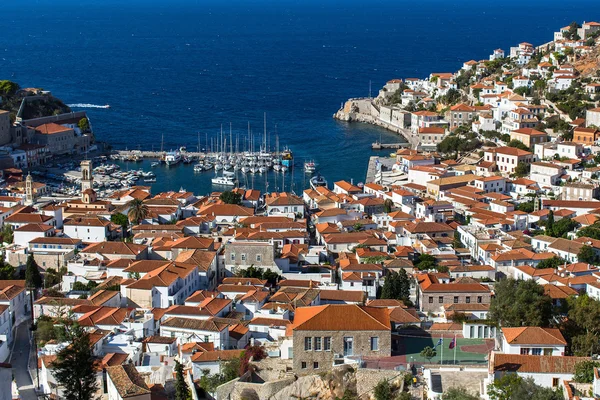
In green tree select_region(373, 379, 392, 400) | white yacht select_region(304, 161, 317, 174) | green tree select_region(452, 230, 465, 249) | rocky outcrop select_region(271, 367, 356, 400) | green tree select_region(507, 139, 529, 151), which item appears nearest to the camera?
green tree select_region(373, 379, 392, 400)

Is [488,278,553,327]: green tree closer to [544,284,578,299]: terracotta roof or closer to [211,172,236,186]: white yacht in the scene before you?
[544,284,578,299]: terracotta roof

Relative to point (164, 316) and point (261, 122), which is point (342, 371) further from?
point (261, 122)

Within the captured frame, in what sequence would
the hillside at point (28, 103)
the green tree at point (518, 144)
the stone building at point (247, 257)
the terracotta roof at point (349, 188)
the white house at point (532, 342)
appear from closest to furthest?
the white house at point (532, 342) < the stone building at point (247, 257) < the terracotta roof at point (349, 188) < the green tree at point (518, 144) < the hillside at point (28, 103)

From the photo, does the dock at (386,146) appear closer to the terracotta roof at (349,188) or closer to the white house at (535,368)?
the terracotta roof at (349,188)

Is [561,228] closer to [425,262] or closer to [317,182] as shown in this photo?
[425,262]

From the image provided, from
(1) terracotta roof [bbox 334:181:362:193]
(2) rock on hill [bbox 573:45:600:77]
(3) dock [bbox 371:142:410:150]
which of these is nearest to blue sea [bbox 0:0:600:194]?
(3) dock [bbox 371:142:410:150]

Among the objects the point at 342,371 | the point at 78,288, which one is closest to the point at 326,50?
the point at 78,288

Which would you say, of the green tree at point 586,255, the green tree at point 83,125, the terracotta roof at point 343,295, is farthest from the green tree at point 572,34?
the terracotta roof at point 343,295
